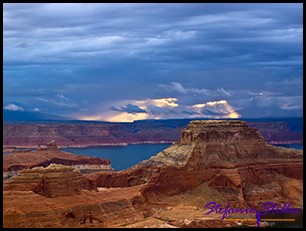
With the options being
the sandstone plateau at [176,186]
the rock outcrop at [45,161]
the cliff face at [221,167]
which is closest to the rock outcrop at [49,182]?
the sandstone plateau at [176,186]

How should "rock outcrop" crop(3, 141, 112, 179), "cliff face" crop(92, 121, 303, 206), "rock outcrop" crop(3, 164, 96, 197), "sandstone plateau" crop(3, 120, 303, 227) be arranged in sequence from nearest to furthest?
"sandstone plateau" crop(3, 120, 303, 227)
"rock outcrop" crop(3, 164, 96, 197)
"cliff face" crop(92, 121, 303, 206)
"rock outcrop" crop(3, 141, 112, 179)

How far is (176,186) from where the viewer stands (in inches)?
2719

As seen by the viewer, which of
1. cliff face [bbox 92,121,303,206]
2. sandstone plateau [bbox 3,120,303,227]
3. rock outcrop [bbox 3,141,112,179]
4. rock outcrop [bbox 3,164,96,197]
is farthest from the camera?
rock outcrop [bbox 3,141,112,179]

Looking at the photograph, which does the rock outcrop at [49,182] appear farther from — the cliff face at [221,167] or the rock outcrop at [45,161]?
the rock outcrop at [45,161]

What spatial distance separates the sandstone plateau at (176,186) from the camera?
171ft

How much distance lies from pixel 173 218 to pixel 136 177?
1507 cm

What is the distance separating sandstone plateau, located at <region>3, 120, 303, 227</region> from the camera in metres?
52.2

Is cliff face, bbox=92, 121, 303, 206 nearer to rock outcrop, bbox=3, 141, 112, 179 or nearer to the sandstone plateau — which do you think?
the sandstone plateau

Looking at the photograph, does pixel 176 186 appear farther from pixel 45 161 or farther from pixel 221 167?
pixel 45 161

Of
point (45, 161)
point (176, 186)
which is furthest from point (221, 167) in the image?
point (45, 161)

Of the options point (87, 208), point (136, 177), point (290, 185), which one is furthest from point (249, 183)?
point (87, 208)

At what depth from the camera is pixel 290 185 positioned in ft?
235

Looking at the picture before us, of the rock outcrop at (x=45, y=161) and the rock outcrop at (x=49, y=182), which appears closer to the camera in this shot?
the rock outcrop at (x=49, y=182)

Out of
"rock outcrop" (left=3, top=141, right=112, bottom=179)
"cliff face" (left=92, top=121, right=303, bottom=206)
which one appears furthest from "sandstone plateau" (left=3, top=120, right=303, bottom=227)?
"rock outcrop" (left=3, top=141, right=112, bottom=179)
